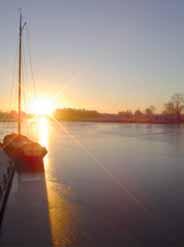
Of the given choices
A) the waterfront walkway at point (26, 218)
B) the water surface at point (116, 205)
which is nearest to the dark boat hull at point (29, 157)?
the water surface at point (116, 205)

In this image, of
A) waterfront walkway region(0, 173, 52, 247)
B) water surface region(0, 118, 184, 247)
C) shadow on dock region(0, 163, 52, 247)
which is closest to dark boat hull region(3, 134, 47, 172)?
water surface region(0, 118, 184, 247)

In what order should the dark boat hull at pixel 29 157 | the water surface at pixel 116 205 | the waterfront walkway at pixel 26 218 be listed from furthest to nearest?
the dark boat hull at pixel 29 157 < the water surface at pixel 116 205 < the waterfront walkway at pixel 26 218

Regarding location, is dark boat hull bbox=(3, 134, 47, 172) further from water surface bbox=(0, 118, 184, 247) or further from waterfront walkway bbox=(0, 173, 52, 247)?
waterfront walkway bbox=(0, 173, 52, 247)

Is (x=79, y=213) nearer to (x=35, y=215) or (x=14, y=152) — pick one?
Result: (x=35, y=215)

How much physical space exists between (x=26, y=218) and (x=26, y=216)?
11 cm

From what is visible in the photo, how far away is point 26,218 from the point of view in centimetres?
546

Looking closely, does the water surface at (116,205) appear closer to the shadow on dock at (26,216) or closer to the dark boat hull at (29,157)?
the shadow on dock at (26,216)

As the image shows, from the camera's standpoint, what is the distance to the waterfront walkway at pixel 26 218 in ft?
14.9

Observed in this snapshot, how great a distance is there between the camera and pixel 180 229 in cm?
501

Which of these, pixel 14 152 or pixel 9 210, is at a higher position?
pixel 14 152

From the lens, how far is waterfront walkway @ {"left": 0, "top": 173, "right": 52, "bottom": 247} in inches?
179

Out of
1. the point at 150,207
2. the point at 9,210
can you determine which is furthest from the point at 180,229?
the point at 9,210

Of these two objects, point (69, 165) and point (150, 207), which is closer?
point (150, 207)

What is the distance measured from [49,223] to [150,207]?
8.27 ft
